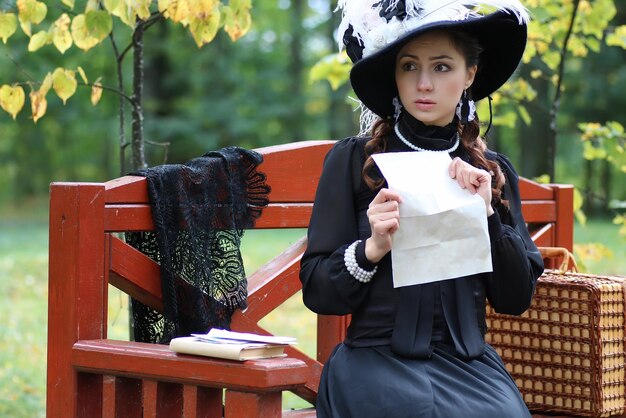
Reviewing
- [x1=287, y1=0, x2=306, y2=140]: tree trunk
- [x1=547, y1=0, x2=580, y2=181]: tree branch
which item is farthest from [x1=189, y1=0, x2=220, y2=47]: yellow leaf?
[x1=287, y1=0, x2=306, y2=140]: tree trunk

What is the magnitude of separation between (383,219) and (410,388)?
45cm

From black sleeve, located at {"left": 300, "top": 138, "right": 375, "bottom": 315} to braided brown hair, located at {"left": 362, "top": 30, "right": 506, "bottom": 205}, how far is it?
2.5 inches

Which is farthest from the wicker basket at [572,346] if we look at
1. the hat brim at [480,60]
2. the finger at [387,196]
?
the finger at [387,196]

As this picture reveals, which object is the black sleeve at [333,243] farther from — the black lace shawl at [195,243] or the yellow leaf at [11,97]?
the yellow leaf at [11,97]

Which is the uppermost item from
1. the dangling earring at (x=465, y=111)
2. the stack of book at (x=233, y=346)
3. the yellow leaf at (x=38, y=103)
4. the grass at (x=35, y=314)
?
the yellow leaf at (x=38, y=103)

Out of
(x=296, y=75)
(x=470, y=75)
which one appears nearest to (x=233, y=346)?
(x=470, y=75)

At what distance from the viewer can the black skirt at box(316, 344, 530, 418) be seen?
269 cm

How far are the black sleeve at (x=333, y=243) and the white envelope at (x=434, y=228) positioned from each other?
0.14 m

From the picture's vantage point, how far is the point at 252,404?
8.16 ft

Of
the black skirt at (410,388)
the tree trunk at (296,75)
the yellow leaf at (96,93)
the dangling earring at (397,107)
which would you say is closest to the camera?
the black skirt at (410,388)

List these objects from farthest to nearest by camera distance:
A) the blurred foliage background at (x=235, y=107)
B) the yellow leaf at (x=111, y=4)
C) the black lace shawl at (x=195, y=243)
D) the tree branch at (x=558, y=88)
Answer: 1. the blurred foliage background at (x=235, y=107)
2. the tree branch at (x=558, y=88)
3. the yellow leaf at (x=111, y=4)
4. the black lace shawl at (x=195, y=243)

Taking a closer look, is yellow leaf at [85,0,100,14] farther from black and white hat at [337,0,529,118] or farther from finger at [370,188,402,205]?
finger at [370,188,402,205]

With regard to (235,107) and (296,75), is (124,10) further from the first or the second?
(296,75)

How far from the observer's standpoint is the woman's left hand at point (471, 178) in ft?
8.79
